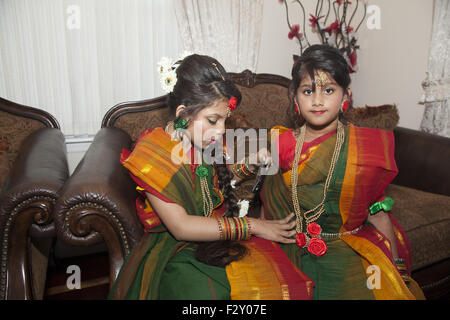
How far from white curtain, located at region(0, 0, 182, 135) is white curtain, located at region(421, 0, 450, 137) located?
1919 millimetres

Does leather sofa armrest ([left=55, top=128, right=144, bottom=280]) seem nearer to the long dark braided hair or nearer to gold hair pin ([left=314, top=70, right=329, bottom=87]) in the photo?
the long dark braided hair

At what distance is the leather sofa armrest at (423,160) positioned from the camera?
86.7 inches

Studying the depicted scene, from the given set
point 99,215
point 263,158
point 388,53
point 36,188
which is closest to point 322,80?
point 263,158

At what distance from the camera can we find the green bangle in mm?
1419

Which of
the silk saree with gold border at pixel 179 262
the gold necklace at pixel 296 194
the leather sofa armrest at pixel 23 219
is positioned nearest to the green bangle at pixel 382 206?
the gold necklace at pixel 296 194

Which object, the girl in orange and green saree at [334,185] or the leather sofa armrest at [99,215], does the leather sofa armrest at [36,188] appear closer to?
the leather sofa armrest at [99,215]

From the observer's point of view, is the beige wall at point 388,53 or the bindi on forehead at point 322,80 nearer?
the bindi on forehead at point 322,80

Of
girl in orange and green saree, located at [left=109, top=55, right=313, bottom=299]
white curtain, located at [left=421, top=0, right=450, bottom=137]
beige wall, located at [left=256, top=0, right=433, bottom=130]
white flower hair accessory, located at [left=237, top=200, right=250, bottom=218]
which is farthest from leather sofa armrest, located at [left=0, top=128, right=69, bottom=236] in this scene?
white curtain, located at [left=421, top=0, right=450, bottom=137]

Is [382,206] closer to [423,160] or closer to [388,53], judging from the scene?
[423,160]

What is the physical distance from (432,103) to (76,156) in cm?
273

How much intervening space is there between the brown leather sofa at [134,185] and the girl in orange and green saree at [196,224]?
120 mm

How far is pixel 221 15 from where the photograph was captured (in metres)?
2.75
